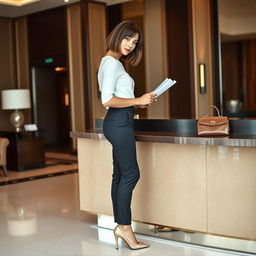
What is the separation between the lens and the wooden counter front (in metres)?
3.37

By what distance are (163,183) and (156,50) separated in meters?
6.18

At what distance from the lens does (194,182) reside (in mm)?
3627

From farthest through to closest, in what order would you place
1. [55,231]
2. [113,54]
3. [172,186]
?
1. [55,231]
2. [172,186]
3. [113,54]

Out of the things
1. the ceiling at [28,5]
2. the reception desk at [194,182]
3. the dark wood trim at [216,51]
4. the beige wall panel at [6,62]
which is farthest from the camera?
the beige wall panel at [6,62]

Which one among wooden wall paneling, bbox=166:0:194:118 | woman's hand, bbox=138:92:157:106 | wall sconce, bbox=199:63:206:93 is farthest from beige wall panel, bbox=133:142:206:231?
wooden wall paneling, bbox=166:0:194:118

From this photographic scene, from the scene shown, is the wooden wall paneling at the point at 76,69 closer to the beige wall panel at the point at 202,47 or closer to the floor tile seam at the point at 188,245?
the beige wall panel at the point at 202,47

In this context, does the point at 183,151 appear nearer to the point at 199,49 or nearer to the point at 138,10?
the point at 199,49

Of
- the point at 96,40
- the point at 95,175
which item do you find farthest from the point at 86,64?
the point at 95,175

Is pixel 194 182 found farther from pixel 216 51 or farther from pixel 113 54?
pixel 216 51

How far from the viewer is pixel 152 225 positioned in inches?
157

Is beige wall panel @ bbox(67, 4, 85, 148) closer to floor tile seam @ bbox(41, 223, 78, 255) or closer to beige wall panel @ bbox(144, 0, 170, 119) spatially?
beige wall panel @ bbox(144, 0, 170, 119)

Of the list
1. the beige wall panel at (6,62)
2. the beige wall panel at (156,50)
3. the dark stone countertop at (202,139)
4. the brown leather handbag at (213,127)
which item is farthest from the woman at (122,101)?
Result: the beige wall panel at (6,62)

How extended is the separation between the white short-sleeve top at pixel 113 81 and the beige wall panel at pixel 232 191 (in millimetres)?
831

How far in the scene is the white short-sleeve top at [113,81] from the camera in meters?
3.27
